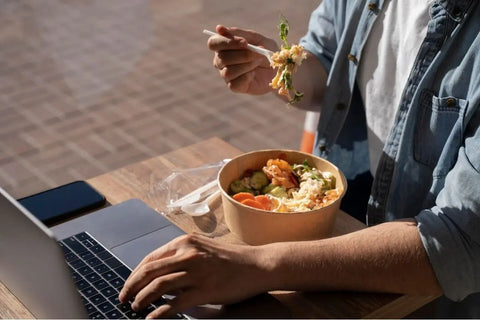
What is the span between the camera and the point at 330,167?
1575mm

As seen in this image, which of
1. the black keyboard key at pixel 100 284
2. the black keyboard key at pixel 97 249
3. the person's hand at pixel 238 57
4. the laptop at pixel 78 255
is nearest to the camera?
the laptop at pixel 78 255

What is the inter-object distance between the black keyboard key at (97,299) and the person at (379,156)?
5 cm

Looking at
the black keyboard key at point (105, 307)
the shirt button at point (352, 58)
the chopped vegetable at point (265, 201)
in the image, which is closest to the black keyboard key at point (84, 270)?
the black keyboard key at point (105, 307)

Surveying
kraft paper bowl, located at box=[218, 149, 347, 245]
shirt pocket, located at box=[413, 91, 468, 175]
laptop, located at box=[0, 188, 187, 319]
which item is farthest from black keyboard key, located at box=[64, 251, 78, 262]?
shirt pocket, located at box=[413, 91, 468, 175]

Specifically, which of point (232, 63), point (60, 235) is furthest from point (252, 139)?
point (60, 235)

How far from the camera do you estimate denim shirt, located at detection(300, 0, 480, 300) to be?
135cm

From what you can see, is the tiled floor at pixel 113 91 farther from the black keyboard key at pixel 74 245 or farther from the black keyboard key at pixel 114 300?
the black keyboard key at pixel 114 300

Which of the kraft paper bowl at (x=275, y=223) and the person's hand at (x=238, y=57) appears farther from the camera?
the person's hand at (x=238, y=57)

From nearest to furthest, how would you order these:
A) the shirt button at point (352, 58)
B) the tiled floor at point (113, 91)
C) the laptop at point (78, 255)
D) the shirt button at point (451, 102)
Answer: the laptop at point (78, 255) → the shirt button at point (451, 102) → the shirt button at point (352, 58) → the tiled floor at point (113, 91)

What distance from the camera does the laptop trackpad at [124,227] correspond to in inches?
57.4

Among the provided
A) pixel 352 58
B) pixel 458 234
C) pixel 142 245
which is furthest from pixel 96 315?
pixel 352 58

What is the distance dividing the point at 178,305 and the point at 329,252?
31 cm

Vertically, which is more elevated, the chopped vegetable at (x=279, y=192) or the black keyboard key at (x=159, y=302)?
the chopped vegetable at (x=279, y=192)

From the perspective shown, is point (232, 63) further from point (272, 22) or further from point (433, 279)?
point (272, 22)
